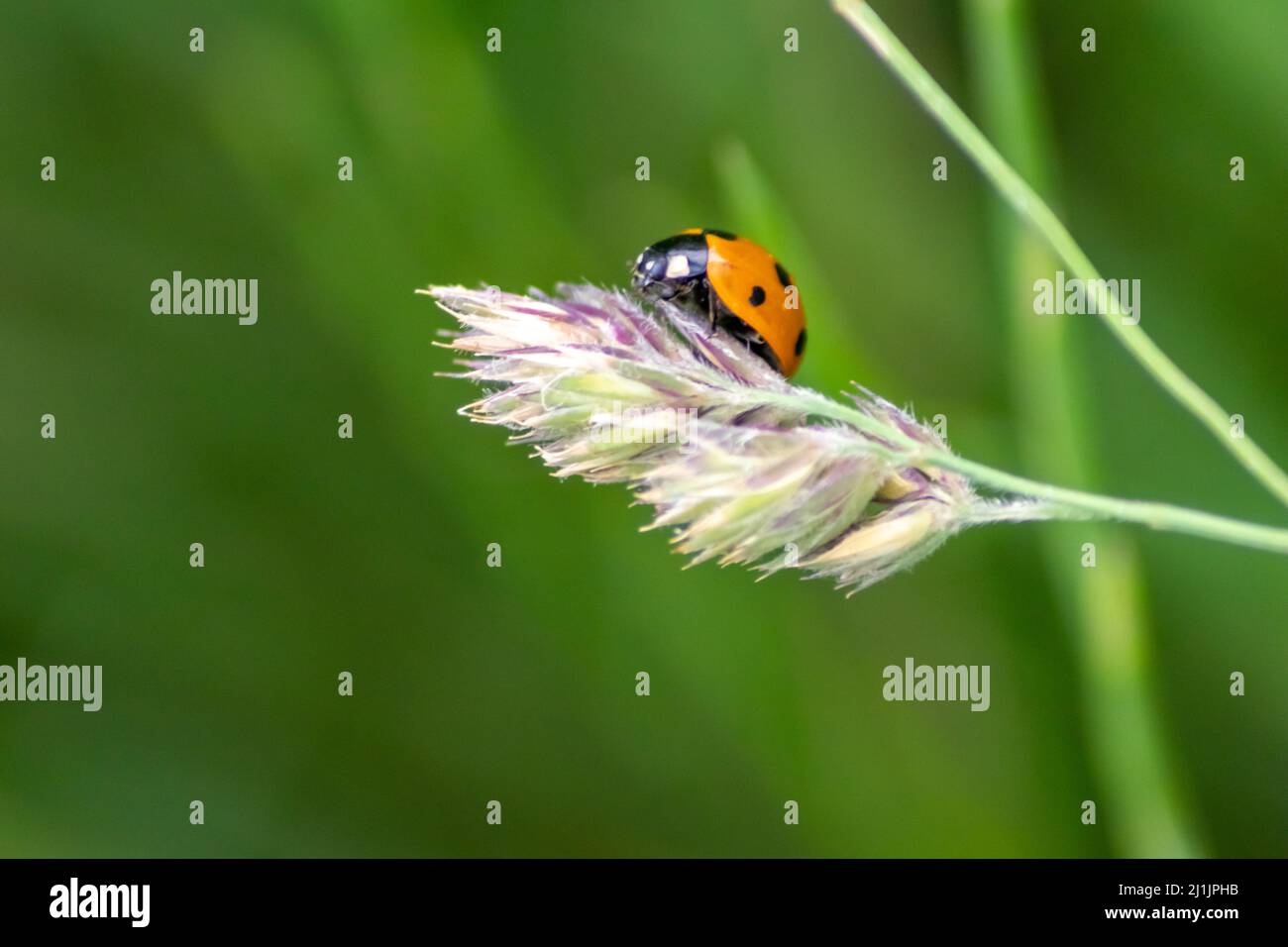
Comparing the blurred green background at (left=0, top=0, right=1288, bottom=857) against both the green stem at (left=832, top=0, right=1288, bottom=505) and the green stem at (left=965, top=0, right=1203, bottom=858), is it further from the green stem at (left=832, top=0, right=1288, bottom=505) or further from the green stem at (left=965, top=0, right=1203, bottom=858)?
the green stem at (left=832, top=0, right=1288, bottom=505)

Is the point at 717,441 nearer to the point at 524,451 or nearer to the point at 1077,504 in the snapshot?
the point at 1077,504

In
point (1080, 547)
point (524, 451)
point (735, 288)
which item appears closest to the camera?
point (735, 288)

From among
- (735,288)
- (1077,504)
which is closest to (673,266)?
(735,288)

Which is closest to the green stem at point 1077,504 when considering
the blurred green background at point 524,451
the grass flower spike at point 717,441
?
the grass flower spike at point 717,441

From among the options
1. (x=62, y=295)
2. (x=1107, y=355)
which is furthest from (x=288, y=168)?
(x=1107, y=355)

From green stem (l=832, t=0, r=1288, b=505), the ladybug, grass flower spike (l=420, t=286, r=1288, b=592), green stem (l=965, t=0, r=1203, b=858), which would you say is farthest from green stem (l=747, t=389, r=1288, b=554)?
green stem (l=965, t=0, r=1203, b=858)

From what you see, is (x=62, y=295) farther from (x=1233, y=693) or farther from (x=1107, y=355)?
(x=1233, y=693)
